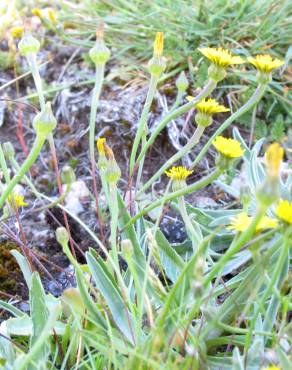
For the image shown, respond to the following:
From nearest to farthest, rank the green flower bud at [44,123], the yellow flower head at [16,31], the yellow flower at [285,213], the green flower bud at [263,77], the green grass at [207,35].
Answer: the yellow flower at [285,213]
the green flower bud at [44,123]
the green flower bud at [263,77]
the green grass at [207,35]
the yellow flower head at [16,31]

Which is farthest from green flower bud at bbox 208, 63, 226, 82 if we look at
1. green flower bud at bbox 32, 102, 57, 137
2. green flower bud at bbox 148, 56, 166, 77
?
green flower bud at bbox 32, 102, 57, 137

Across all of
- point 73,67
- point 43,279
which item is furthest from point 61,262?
point 73,67

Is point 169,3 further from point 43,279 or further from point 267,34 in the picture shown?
point 43,279

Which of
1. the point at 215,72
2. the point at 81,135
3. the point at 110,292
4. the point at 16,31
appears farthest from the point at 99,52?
the point at 16,31

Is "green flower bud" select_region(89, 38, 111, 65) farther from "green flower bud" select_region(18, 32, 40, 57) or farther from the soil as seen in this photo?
the soil

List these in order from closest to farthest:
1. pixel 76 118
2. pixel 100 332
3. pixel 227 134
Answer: pixel 100 332 < pixel 227 134 < pixel 76 118

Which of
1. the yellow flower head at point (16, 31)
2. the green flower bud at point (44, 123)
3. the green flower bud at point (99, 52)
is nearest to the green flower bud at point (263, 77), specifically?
the green flower bud at point (99, 52)

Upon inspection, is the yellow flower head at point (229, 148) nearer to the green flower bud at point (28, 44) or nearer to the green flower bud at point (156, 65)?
the green flower bud at point (156, 65)
